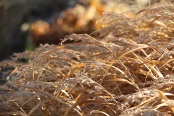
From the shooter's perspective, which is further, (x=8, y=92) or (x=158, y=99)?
(x=8, y=92)

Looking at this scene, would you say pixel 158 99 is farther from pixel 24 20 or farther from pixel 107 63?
pixel 24 20

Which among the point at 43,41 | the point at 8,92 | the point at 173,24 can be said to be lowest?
the point at 43,41

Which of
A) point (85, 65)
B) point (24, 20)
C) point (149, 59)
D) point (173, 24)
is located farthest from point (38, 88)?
point (24, 20)

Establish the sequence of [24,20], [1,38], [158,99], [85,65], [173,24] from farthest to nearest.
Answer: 1. [24,20]
2. [1,38]
3. [173,24]
4. [85,65]
5. [158,99]

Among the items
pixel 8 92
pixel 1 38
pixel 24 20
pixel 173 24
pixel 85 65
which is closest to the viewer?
pixel 85 65

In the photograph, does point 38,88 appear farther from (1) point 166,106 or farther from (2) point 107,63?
(1) point 166,106

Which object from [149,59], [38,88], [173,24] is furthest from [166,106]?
[173,24]

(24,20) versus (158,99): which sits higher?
(158,99)
